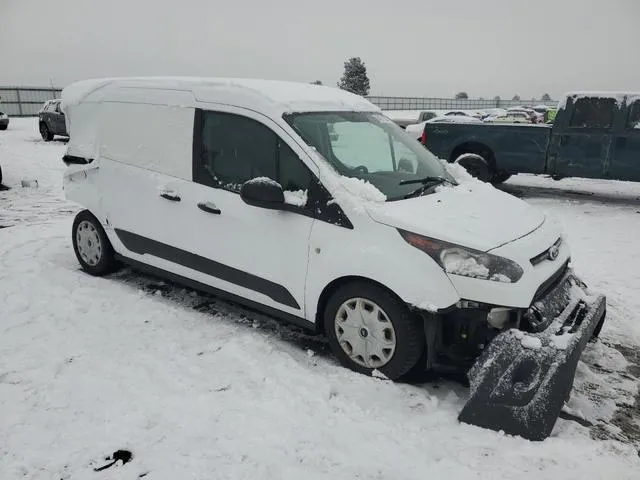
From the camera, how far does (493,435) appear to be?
298 cm

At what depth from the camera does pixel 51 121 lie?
18766 mm

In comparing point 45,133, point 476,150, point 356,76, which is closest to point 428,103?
point 356,76

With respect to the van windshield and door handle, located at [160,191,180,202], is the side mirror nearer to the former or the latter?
the van windshield

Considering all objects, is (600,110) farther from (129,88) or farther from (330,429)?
(330,429)

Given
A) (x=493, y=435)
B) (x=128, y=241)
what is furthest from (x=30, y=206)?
(x=493, y=435)

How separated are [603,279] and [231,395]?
14.8ft

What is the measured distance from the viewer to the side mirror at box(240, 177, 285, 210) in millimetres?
3617

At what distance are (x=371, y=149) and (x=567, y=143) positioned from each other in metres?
7.39

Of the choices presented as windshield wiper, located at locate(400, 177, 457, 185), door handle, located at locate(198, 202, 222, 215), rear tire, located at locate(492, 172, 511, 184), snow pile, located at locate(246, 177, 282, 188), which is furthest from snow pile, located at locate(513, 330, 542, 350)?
rear tire, located at locate(492, 172, 511, 184)

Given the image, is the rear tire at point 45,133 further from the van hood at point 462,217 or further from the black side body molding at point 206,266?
the van hood at point 462,217

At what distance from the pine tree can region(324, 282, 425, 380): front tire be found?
170ft

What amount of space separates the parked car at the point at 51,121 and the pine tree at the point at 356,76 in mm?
37946

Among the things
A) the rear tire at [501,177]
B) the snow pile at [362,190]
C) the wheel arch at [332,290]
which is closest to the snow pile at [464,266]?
the wheel arch at [332,290]

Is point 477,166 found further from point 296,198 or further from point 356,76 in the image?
point 356,76
